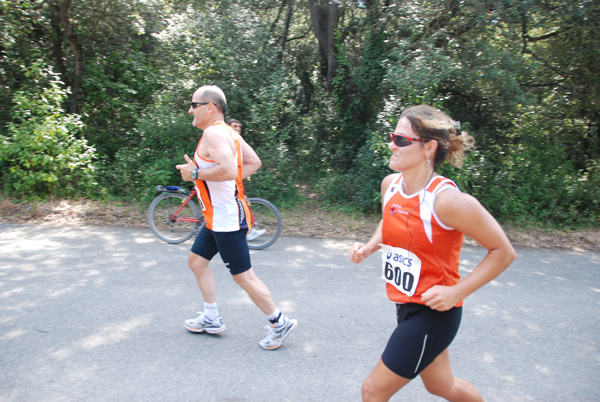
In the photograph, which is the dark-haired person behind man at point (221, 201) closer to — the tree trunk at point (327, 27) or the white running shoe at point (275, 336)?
the white running shoe at point (275, 336)

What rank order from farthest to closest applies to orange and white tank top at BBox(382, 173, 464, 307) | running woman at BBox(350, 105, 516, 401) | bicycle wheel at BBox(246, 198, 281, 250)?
bicycle wheel at BBox(246, 198, 281, 250)
orange and white tank top at BBox(382, 173, 464, 307)
running woman at BBox(350, 105, 516, 401)

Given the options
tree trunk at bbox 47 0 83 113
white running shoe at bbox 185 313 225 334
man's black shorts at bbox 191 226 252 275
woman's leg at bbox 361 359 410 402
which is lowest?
white running shoe at bbox 185 313 225 334

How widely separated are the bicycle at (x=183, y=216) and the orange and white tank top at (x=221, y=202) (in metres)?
3.07

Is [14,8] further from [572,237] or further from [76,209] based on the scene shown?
[572,237]

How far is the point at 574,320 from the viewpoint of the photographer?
4.51 m

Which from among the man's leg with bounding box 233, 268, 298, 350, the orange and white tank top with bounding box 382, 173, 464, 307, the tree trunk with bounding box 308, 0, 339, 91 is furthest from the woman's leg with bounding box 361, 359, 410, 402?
the tree trunk with bounding box 308, 0, 339, 91

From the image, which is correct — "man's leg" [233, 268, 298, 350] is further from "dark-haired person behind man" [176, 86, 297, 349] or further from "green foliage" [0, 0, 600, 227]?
"green foliage" [0, 0, 600, 227]

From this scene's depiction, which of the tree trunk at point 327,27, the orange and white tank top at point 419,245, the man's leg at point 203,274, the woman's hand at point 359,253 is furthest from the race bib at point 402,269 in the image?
the tree trunk at point 327,27

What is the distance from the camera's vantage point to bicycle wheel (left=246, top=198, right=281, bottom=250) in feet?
21.7

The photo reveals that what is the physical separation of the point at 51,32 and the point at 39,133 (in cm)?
362

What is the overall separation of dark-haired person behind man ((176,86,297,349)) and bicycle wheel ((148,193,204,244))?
3213mm

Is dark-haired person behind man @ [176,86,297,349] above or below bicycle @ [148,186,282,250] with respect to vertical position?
above

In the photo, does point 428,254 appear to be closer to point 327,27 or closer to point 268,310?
point 268,310

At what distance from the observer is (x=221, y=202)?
360 cm
